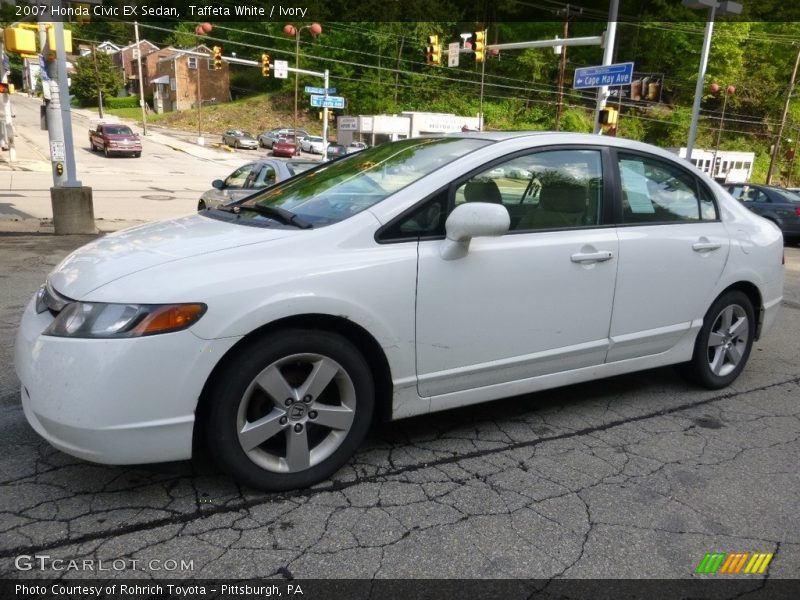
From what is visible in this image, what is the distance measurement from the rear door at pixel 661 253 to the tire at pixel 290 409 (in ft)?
5.40

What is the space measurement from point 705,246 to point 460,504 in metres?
2.31

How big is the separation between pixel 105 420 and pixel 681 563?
88.3 inches

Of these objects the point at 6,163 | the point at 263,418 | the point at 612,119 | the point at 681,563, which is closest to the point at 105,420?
the point at 263,418

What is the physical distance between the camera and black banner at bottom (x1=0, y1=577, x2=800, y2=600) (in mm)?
2100

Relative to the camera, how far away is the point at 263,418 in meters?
2.63

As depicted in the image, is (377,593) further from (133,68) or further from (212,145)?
(133,68)

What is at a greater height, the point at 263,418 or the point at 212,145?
the point at 263,418

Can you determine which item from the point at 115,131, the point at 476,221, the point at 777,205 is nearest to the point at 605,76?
the point at 777,205

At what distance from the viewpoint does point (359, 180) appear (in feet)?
10.9

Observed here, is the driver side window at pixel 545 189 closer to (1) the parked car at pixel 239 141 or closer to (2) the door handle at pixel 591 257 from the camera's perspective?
(2) the door handle at pixel 591 257

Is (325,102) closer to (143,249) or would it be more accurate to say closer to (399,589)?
(143,249)

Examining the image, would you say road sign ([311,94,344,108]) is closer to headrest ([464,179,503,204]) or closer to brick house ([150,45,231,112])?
headrest ([464,179,503,204])

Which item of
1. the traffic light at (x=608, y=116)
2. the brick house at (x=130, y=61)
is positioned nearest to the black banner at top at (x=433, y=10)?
the brick house at (x=130, y=61)

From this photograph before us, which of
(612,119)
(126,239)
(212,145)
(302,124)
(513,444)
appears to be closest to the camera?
(126,239)
